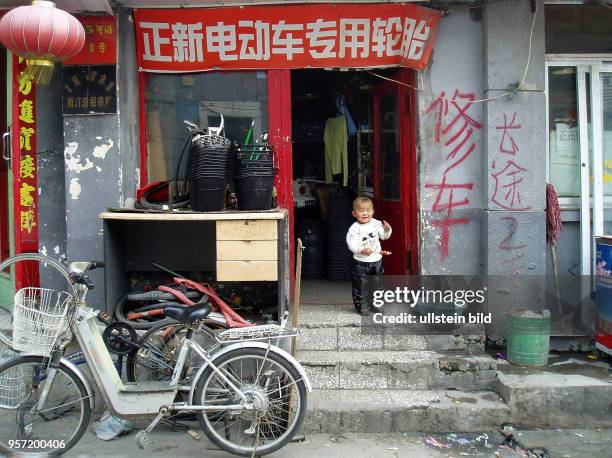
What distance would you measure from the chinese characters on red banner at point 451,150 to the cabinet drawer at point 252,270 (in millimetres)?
2008

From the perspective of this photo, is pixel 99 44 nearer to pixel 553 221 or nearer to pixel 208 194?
pixel 208 194

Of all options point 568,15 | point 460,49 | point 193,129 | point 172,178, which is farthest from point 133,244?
point 568,15

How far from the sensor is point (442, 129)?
6410 mm

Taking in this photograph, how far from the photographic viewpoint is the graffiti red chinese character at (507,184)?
20.5ft

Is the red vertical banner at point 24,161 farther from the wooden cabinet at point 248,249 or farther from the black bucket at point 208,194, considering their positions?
the wooden cabinet at point 248,249

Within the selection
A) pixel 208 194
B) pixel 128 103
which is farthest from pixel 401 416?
pixel 128 103

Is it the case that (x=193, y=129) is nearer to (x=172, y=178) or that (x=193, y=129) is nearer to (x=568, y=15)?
(x=172, y=178)

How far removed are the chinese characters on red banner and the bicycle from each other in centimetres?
260

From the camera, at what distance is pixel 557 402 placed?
525 cm

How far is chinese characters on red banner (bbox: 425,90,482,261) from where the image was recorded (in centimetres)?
640

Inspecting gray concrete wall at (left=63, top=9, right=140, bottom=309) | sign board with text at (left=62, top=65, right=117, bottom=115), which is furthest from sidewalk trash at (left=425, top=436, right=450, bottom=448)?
sign board with text at (left=62, top=65, right=117, bottom=115)

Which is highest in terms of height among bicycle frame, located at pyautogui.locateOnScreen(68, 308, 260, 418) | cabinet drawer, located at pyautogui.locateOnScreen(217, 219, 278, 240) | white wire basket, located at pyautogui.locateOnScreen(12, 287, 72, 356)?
cabinet drawer, located at pyautogui.locateOnScreen(217, 219, 278, 240)

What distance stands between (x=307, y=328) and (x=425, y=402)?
136 cm

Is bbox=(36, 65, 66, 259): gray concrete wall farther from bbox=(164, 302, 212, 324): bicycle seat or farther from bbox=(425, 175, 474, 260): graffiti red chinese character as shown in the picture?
bbox=(425, 175, 474, 260): graffiti red chinese character
